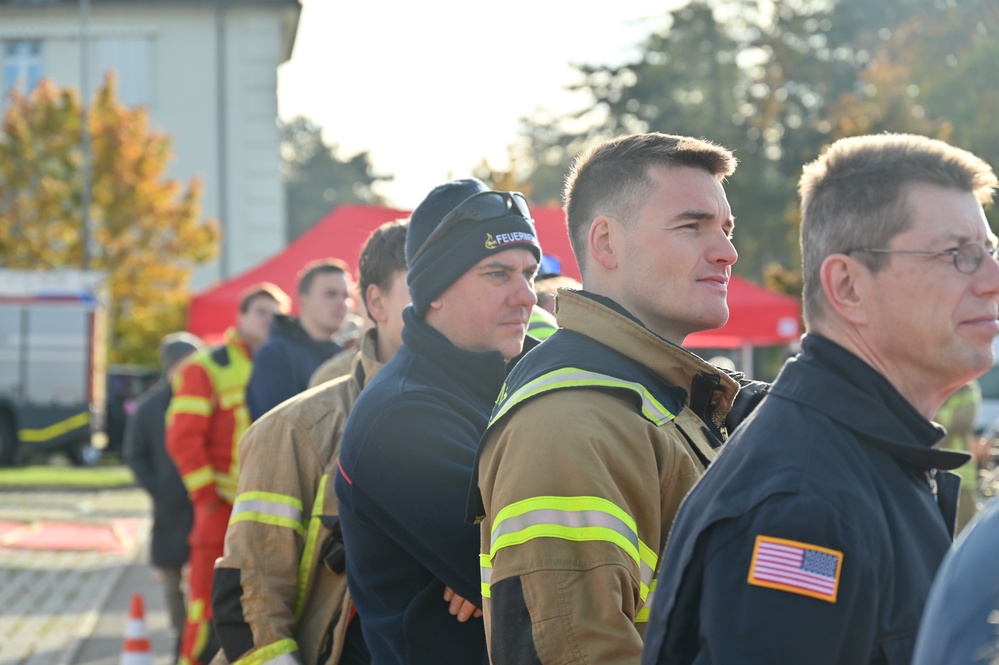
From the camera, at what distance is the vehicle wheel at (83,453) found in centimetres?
2933

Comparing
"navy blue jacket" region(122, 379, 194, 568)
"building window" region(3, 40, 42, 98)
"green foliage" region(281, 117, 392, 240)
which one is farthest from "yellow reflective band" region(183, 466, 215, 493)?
"green foliage" region(281, 117, 392, 240)

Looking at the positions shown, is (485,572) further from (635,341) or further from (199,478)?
(199,478)

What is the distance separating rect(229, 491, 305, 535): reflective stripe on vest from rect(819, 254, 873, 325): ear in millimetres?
2480

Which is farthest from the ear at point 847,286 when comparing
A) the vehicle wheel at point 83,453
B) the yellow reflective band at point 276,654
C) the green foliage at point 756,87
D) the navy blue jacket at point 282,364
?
the green foliage at point 756,87

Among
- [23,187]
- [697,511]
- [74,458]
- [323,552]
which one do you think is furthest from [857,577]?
[23,187]

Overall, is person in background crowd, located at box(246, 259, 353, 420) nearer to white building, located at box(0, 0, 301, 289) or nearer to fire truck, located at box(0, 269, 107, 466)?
fire truck, located at box(0, 269, 107, 466)

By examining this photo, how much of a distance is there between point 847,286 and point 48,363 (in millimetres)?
28353

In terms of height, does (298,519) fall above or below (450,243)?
below

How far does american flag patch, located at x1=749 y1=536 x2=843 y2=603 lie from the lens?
2076 millimetres

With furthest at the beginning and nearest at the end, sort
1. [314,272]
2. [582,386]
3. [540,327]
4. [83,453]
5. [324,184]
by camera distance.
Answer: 1. [324,184]
2. [83,453]
3. [314,272]
4. [540,327]
5. [582,386]

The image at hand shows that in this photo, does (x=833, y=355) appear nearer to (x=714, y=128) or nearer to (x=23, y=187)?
(x=23, y=187)

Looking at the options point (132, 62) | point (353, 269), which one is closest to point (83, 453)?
point (132, 62)

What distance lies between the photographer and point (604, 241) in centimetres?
320

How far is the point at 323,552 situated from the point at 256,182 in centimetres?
3767
